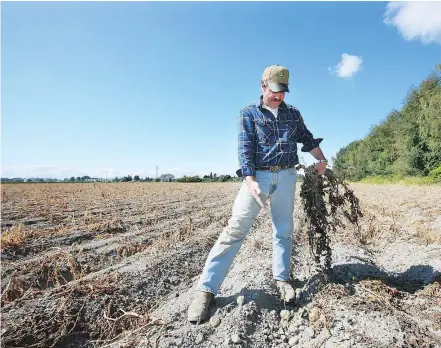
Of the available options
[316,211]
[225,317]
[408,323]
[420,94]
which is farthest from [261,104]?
[420,94]

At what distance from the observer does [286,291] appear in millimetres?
3104

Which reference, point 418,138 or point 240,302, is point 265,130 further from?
point 418,138

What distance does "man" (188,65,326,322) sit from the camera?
2922 mm

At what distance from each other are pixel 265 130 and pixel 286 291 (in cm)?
151

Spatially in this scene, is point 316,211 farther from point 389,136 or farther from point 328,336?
point 389,136

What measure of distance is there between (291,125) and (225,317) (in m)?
1.82

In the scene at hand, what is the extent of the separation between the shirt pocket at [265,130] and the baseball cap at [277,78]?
0.97 feet

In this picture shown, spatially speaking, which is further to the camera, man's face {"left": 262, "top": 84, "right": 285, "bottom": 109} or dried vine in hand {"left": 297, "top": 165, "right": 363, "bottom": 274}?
dried vine in hand {"left": 297, "top": 165, "right": 363, "bottom": 274}

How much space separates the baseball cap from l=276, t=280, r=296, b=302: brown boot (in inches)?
71.5

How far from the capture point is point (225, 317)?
9.21 feet

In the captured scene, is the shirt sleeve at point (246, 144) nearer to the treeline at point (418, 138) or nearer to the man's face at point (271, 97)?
the man's face at point (271, 97)

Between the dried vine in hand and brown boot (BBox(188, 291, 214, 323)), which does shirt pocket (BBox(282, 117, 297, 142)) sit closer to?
the dried vine in hand

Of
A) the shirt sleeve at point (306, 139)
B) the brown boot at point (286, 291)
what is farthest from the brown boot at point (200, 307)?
the shirt sleeve at point (306, 139)

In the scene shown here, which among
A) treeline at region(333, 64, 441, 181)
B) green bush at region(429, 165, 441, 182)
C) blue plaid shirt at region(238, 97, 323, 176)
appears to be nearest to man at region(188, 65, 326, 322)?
blue plaid shirt at region(238, 97, 323, 176)
